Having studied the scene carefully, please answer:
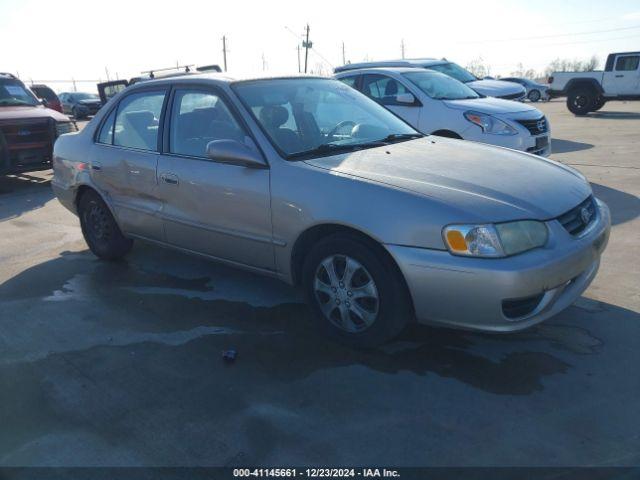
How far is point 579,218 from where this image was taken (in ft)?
10.5

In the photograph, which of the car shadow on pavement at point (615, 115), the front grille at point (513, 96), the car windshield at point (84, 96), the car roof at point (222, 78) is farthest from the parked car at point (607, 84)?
the car windshield at point (84, 96)

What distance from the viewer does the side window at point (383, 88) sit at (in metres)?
8.27

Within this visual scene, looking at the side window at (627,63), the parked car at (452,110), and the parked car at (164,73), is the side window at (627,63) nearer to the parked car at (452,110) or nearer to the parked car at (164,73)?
the parked car at (452,110)

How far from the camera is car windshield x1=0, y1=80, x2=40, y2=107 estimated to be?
32.3 feet

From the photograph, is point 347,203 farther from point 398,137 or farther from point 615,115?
point 615,115


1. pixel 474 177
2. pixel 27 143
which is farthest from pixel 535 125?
pixel 27 143

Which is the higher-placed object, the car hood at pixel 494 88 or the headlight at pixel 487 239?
the car hood at pixel 494 88

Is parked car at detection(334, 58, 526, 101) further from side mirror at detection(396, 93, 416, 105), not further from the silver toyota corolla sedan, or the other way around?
the silver toyota corolla sedan

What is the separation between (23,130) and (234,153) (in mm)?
7388

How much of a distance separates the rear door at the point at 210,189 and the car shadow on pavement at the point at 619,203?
3924 mm

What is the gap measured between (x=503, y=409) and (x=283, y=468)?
3.71 ft

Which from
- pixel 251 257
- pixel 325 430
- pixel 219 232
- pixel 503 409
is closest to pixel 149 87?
pixel 219 232

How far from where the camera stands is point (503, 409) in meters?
2.68

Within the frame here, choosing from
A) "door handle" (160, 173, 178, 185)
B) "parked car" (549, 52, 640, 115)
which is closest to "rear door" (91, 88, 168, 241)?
"door handle" (160, 173, 178, 185)
